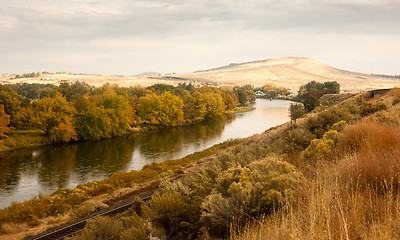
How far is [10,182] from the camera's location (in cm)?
2345

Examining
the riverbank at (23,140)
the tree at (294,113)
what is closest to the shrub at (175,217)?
the tree at (294,113)

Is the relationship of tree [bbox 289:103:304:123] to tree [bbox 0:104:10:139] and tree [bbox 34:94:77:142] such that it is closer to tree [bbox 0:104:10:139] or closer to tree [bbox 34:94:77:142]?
tree [bbox 34:94:77:142]

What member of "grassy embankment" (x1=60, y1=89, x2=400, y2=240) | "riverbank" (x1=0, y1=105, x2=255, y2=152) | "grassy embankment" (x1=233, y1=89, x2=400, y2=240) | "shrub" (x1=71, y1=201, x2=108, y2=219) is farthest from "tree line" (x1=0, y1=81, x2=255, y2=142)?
"grassy embankment" (x1=233, y1=89, x2=400, y2=240)

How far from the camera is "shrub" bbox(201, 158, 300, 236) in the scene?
451cm

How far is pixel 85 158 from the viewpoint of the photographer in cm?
3094

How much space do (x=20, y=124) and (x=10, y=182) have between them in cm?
1965

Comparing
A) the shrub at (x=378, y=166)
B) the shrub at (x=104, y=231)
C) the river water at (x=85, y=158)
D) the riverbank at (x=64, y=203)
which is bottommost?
the river water at (x=85, y=158)

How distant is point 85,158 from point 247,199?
98.2ft

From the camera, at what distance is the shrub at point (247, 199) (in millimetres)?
4508

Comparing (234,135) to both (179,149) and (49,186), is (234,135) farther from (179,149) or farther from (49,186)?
(49,186)

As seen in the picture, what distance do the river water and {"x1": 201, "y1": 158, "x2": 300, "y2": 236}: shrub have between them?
19.2m

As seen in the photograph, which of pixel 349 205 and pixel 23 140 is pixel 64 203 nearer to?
pixel 349 205

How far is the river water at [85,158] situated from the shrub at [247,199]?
62.9 feet

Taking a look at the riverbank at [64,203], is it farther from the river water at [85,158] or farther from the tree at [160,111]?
the tree at [160,111]
